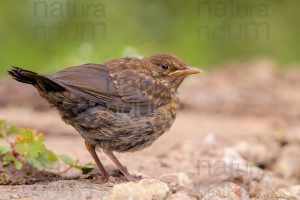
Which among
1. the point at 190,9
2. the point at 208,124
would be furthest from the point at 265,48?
the point at 208,124

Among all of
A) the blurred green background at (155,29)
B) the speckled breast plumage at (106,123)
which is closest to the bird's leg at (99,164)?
the speckled breast plumage at (106,123)

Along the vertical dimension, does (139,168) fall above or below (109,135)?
below

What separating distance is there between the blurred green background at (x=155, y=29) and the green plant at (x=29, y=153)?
17.5ft

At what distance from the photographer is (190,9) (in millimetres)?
13273

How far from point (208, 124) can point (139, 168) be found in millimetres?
2178

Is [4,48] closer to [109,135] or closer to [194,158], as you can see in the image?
[194,158]

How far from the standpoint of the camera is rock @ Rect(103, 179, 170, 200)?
200 inches

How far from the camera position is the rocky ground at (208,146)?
18.2 feet

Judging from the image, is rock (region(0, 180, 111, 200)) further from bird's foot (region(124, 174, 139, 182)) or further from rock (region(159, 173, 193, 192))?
rock (region(159, 173, 193, 192))

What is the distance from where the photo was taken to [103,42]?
1196cm

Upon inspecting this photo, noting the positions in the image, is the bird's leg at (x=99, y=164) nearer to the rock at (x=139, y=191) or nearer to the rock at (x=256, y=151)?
the rock at (x=139, y=191)

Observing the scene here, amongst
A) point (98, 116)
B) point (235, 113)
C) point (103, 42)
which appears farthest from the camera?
point (103, 42)

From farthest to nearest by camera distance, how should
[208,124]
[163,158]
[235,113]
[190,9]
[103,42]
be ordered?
1. [190,9]
2. [103,42]
3. [235,113]
4. [208,124]
5. [163,158]

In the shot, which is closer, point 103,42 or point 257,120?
point 257,120
